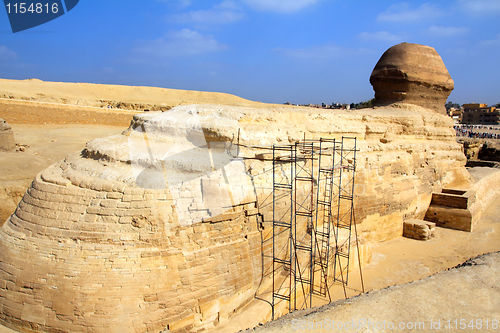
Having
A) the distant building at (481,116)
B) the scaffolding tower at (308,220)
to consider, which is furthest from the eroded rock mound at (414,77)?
the distant building at (481,116)

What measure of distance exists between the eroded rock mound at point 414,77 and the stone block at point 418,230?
4795mm

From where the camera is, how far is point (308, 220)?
650 cm

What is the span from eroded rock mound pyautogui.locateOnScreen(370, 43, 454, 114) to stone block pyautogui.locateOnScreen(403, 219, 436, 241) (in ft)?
15.7

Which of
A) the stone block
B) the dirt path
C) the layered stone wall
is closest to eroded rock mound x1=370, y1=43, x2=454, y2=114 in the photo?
the stone block

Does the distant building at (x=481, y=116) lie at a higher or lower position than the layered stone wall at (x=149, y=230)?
higher

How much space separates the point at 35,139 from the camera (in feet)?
43.8

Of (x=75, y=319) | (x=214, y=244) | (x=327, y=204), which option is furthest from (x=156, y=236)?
(x=327, y=204)

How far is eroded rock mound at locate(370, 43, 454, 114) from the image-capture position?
37.0 ft

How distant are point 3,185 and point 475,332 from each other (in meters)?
10.4

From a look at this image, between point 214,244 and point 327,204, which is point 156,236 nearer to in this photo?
point 214,244

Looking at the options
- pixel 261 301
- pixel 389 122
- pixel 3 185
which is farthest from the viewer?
pixel 389 122

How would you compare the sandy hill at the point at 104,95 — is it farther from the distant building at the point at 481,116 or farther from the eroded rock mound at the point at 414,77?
the distant building at the point at 481,116

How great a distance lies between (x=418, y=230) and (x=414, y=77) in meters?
5.58

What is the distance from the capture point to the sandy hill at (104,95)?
18297 mm
